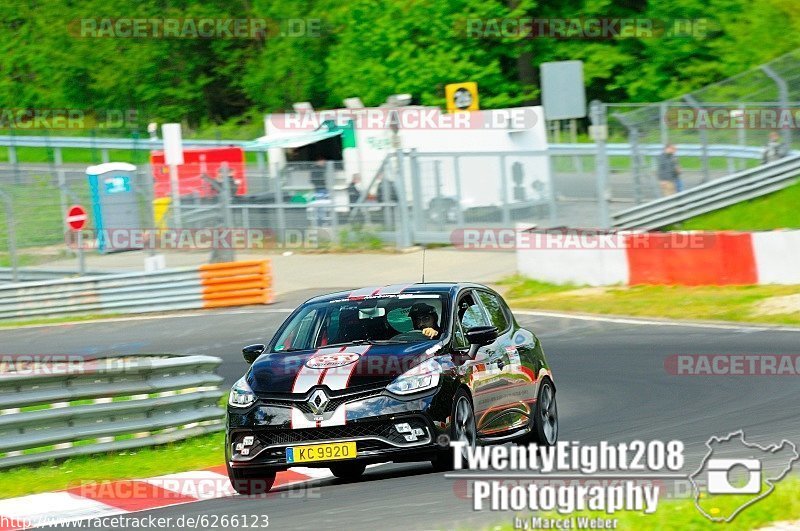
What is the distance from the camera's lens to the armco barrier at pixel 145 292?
26.2 meters

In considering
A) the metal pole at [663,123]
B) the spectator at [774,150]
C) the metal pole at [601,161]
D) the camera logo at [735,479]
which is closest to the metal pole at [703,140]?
the metal pole at [663,123]

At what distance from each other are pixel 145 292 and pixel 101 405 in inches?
604

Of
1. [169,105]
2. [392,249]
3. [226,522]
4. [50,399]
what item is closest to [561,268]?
[392,249]

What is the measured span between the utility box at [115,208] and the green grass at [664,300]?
31.4 feet

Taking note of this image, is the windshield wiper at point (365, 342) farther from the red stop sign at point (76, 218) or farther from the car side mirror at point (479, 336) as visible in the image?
the red stop sign at point (76, 218)

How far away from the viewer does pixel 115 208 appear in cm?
3228

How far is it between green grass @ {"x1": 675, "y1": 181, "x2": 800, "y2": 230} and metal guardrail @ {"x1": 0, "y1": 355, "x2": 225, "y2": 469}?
1536cm

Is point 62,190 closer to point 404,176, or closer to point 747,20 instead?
point 404,176

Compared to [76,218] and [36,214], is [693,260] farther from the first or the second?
[36,214]

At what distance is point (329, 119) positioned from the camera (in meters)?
33.1

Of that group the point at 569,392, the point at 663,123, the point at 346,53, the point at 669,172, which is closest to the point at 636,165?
the point at 669,172

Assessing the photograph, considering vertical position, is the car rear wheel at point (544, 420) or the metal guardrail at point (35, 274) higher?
the car rear wheel at point (544, 420)

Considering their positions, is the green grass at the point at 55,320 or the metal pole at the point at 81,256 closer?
the green grass at the point at 55,320

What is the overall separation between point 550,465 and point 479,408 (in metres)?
0.71
